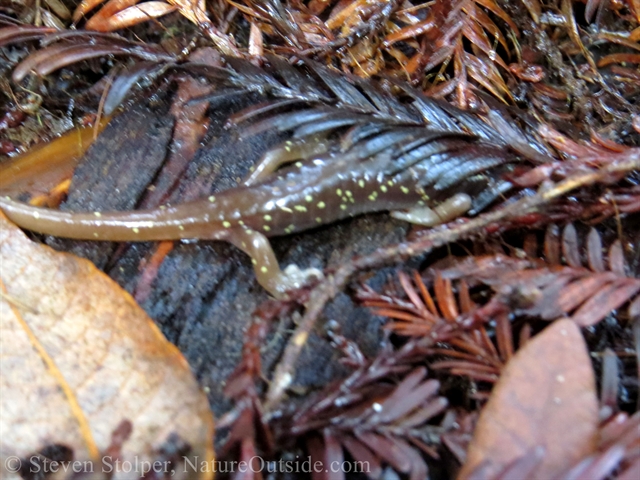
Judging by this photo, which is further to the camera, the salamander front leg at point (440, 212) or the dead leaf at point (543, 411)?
the salamander front leg at point (440, 212)

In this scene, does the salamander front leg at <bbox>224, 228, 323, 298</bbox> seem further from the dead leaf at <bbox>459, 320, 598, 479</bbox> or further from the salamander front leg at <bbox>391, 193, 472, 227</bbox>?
the dead leaf at <bbox>459, 320, 598, 479</bbox>

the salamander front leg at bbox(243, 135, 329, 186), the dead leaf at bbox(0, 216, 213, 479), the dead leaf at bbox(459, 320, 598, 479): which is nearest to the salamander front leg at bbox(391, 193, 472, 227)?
the salamander front leg at bbox(243, 135, 329, 186)

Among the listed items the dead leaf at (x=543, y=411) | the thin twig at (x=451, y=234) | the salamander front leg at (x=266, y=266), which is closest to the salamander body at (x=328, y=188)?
the salamander front leg at (x=266, y=266)

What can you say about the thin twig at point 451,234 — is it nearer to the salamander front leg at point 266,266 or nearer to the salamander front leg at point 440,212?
the salamander front leg at point 266,266

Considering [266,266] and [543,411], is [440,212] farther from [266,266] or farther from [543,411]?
[543,411]

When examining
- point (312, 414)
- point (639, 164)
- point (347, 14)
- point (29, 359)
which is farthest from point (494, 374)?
point (347, 14)

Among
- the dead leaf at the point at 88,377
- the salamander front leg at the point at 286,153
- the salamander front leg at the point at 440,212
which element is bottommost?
the dead leaf at the point at 88,377
